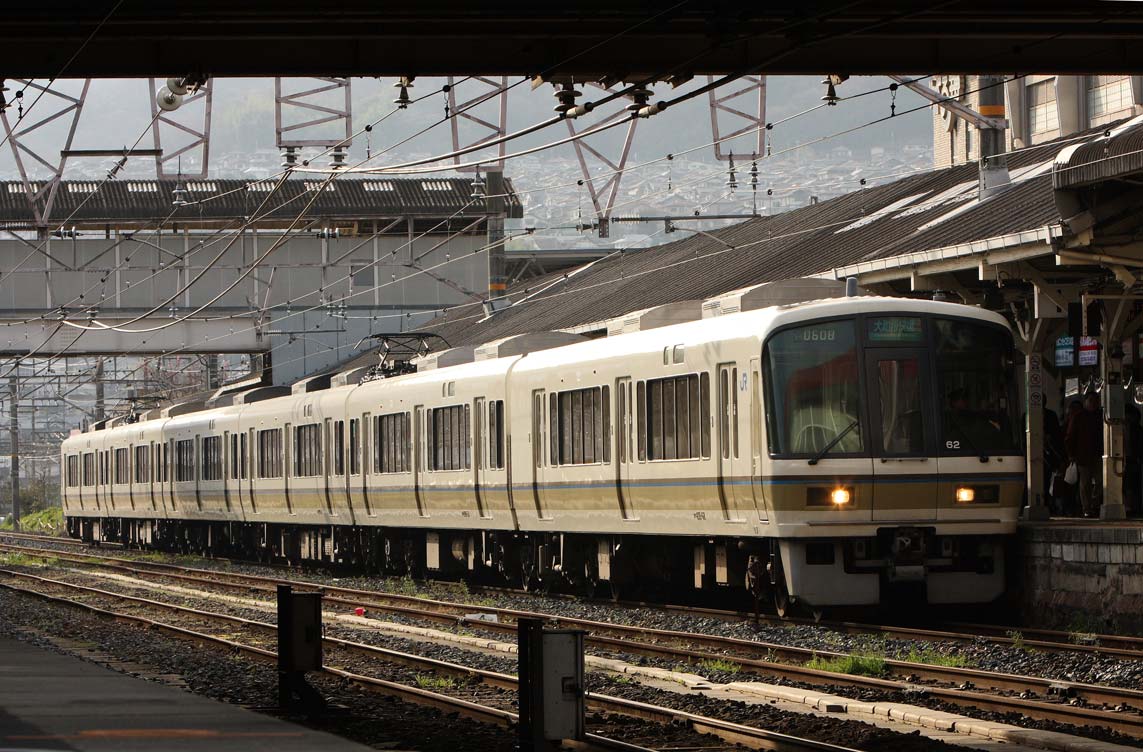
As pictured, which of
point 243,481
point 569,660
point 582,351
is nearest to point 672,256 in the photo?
point 243,481

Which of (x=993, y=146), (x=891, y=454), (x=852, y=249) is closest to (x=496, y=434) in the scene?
(x=852, y=249)

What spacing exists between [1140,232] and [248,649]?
27.2 ft

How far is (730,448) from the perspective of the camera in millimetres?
16719

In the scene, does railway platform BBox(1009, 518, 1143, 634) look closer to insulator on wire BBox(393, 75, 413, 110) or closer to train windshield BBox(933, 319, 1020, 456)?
train windshield BBox(933, 319, 1020, 456)

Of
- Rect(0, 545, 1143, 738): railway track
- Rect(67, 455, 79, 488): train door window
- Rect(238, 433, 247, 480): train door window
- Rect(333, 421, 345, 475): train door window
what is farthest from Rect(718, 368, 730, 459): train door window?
Rect(67, 455, 79, 488): train door window

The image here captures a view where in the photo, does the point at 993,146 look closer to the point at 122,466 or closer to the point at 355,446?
the point at 355,446

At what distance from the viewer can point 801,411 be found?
16.0m

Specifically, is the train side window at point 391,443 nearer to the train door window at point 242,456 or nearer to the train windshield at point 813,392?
the train door window at point 242,456

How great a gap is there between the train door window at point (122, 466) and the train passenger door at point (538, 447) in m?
25.7

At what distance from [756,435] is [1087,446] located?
4.66 meters

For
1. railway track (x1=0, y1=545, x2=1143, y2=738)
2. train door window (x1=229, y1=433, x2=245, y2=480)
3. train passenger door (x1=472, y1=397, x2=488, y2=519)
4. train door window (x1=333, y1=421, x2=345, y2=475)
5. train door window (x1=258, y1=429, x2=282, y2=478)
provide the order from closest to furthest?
railway track (x1=0, y1=545, x2=1143, y2=738) < train passenger door (x1=472, y1=397, x2=488, y2=519) < train door window (x1=333, y1=421, x2=345, y2=475) < train door window (x1=258, y1=429, x2=282, y2=478) < train door window (x1=229, y1=433, x2=245, y2=480)

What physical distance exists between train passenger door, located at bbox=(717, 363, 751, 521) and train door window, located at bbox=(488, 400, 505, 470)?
18.6 feet

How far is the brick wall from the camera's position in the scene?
14.8m

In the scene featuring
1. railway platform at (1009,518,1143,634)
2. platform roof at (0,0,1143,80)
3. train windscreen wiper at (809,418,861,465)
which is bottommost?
railway platform at (1009,518,1143,634)
